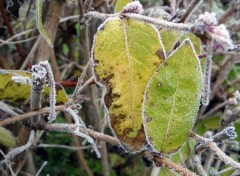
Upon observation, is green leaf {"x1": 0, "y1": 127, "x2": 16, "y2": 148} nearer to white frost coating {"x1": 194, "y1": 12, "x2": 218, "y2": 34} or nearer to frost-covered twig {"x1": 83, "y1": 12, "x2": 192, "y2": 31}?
frost-covered twig {"x1": 83, "y1": 12, "x2": 192, "y2": 31}

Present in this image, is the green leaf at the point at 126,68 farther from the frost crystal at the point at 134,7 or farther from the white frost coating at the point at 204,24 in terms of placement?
the white frost coating at the point at 204,24

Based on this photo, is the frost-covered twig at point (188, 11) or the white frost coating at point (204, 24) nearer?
the white frost coating at point (204, 24)

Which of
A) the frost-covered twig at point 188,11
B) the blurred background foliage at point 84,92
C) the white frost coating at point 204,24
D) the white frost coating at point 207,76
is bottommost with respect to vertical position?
the blurred background foliage at point 84,92

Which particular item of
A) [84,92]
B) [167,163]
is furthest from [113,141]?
[84,92]

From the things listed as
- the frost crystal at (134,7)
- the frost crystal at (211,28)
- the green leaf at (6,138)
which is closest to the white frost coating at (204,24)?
the frost crystal at (211,28)

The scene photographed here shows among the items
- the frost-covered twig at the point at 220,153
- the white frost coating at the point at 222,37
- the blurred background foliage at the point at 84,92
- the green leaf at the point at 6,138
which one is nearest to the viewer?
the white frost coating at the point at 222,37

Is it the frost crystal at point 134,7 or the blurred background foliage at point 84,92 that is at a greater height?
the frost crystal at point 134,7

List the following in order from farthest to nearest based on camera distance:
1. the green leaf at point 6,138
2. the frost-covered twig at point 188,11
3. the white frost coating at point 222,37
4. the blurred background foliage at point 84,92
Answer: the blurred background foliage at point 84,92 < the green leaf at point 6,138 < the frost-covered twig at point 188,11 < the white frost coating at point 222,37
